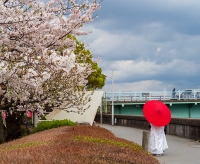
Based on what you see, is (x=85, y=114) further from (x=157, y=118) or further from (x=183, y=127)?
(x=157, y=118)

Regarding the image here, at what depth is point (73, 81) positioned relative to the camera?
19156mm

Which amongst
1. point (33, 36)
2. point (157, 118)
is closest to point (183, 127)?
point (157, 118)

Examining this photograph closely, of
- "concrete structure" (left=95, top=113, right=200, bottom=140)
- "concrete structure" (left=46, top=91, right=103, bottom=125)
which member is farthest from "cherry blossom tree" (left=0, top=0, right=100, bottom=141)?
"concrete structure" (left=46, top=91, right=103, bottom=125)

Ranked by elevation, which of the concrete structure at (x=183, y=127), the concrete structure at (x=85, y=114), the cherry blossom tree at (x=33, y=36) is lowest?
the concrete structure at (x=183, y=127)

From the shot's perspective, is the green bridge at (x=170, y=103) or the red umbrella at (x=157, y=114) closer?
the red umbrella at (x=157, y=114)

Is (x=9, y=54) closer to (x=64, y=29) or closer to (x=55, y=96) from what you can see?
(x=64, y=29)

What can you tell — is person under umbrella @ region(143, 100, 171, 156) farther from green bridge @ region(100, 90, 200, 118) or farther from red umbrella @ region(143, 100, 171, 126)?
green bridge @ region(100, 90, 200, 118)

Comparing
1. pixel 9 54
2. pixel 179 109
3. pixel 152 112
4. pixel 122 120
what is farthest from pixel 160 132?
pixel 179 109

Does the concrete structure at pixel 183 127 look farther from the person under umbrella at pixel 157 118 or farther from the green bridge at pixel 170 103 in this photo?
the green bridge at pixel 170 103

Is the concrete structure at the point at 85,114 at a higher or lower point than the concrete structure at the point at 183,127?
higher

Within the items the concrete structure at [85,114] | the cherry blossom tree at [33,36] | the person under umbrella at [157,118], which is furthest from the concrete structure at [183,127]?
the cherry blossom tree at [33,36]

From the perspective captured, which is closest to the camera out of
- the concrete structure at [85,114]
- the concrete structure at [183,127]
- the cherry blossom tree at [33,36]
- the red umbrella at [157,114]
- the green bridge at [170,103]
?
the cherry blossom tree at [33,36]

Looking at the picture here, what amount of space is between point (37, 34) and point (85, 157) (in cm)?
497

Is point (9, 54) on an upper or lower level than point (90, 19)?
lower
